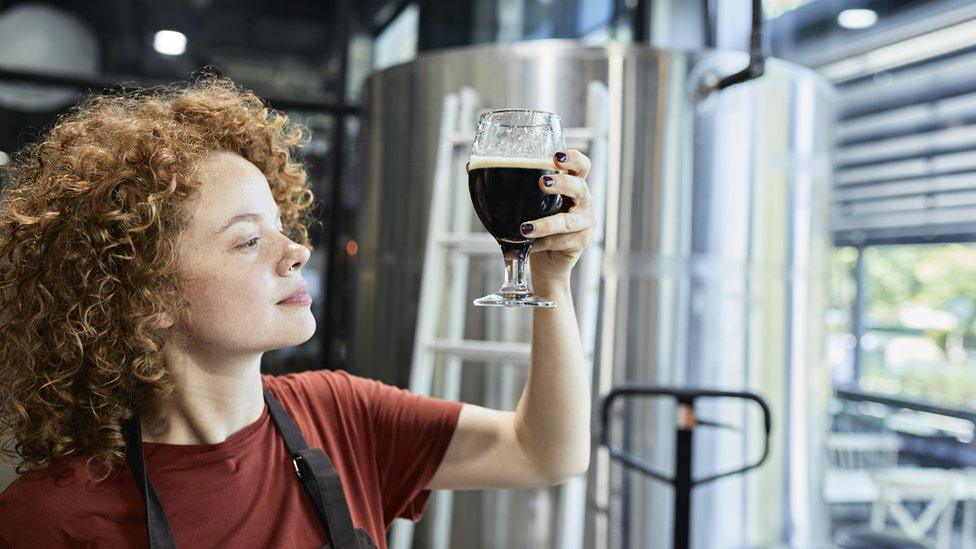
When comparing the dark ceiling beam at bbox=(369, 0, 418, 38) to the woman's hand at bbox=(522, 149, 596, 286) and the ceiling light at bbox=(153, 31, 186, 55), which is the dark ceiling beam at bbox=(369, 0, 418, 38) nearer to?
the ceiling light at bbox=(153, 31, 186, 55)

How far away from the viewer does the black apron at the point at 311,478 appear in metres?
1.09

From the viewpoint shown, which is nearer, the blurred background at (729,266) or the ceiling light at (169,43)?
the blurred background at (729,266)

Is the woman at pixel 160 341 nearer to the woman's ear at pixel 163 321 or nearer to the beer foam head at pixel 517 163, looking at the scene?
the woman's ear at pixel 163 321

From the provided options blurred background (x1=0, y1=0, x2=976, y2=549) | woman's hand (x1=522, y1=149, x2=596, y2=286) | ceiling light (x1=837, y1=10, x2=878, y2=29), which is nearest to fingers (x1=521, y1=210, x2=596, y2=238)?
woman's hand (x1=522, y1=149, x2=596, y2=286)

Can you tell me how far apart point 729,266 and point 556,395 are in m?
2.02

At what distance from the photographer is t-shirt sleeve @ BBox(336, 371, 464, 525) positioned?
137 centimetres

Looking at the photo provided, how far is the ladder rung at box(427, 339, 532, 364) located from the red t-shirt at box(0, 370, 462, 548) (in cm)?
131

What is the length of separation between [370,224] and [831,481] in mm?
2351

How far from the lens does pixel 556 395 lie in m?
1.25

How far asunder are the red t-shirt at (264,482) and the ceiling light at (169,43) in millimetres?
3613

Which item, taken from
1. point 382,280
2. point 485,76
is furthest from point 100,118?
point 382,280

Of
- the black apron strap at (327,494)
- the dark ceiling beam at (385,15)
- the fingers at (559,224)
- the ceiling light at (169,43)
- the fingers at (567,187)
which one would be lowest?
the black apron strap at (327,494)

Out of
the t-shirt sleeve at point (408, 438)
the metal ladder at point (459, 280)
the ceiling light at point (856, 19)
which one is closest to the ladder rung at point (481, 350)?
the metal ladder at point (459, 280)

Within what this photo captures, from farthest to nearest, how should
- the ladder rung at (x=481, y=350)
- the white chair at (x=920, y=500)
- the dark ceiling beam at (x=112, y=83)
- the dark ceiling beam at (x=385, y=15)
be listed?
the dark ceiling beam at (x=385, y=15) < the dark ceiling beam at (x=112, y=83) < the white chair at (x=920, y=500) < the ladder rung at (x=481, y=350)
